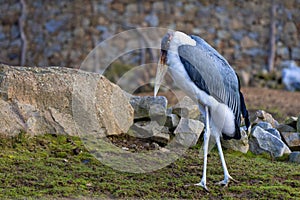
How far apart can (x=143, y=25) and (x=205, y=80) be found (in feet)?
33.2

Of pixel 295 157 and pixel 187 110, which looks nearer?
pixel 295 157

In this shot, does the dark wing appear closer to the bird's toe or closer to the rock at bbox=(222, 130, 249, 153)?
the bird's toe

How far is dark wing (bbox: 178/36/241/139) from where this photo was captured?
21.4 feet

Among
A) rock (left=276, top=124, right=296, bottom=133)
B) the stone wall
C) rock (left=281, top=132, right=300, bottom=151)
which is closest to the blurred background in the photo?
the stone wall

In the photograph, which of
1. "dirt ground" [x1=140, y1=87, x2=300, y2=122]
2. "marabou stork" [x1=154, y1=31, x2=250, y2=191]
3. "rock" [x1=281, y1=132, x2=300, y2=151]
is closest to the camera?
"marabou stork" [x1=154, y1=31, x2=250, y2=191]

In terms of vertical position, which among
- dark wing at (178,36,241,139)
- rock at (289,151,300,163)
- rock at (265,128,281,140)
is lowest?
rock at (289,151,300,163)

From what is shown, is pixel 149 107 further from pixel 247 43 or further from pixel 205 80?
pixel 247 43

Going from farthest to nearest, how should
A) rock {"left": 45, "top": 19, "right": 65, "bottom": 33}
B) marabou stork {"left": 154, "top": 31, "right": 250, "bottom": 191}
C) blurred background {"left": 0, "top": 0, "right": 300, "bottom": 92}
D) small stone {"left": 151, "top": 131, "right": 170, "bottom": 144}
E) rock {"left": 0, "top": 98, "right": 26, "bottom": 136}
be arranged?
rock {"left": 45, "top": 19, "right": 65, "bottom": 33} < blurred background {"left": 0, "top": 0, "right": 300, "bottom": 92} < small stone {"left": 151, "top": 131, "right": 170, "bottom": 144} < rock {"left": 0, "top": 98, "right": 26, "bottom": 136} < marabou stork {"left": 154, "top": 31, "right": 250, "bottom": 191}

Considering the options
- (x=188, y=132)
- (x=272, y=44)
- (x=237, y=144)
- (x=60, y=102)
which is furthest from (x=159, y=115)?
(x=272, y=44)

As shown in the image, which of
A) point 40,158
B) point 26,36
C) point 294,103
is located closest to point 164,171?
point 40,158

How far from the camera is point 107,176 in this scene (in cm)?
648

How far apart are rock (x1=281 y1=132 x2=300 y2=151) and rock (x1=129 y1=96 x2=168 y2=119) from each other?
5.10 ft

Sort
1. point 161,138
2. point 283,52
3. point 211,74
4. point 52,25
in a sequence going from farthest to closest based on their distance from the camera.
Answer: point 283,52, point 52,25, point 161,138, point 211,74

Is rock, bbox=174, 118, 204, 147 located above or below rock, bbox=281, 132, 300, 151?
above
